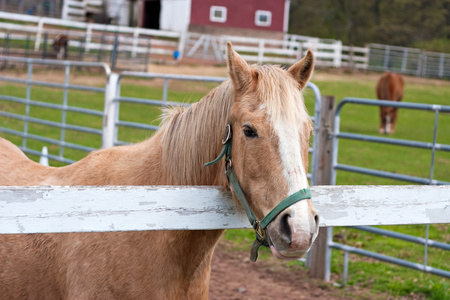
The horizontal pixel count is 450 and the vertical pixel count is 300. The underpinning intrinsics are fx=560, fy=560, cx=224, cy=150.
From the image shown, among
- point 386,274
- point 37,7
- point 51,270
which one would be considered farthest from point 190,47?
point 51,270

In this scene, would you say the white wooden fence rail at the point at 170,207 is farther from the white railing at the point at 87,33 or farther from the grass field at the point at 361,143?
the white railing at the point at 87,33

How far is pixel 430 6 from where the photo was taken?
45.7 metres

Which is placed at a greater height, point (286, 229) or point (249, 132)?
point (249, 132)

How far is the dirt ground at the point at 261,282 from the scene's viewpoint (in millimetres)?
4676

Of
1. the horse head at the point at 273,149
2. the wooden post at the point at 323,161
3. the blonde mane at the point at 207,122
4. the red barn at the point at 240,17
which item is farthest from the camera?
the red barn at the point at 240,17

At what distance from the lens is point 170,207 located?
2119 mm

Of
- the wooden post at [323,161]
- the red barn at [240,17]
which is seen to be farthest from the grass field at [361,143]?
the red barn at [240,17]

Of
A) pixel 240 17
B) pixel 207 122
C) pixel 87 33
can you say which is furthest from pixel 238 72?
pixel 240 17

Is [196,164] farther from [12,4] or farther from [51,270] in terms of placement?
[12,4]

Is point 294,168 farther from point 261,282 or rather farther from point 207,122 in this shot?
point 261,282

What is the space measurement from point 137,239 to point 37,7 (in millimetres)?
34683

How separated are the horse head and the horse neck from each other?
16 centimetres

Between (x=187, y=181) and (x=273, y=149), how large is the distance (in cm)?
61

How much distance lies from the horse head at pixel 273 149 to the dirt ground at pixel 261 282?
8.36ft
